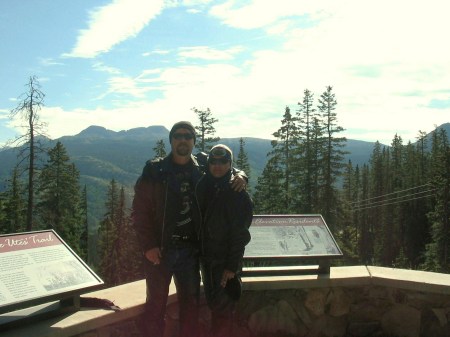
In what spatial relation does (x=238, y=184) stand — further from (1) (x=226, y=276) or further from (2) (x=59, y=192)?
(2) (x=59, y=192)

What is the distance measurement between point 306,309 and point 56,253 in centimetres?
277

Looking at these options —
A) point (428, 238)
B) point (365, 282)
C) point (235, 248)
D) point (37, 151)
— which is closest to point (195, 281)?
point (235, 248)

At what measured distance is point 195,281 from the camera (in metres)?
3.95

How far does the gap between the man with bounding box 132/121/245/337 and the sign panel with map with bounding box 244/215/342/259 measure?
3.95 ft

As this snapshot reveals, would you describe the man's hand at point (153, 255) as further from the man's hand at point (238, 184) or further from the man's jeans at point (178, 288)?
the man's hand at point (238, 184)

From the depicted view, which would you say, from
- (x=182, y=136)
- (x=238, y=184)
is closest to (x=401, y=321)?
(x=238, y=184)

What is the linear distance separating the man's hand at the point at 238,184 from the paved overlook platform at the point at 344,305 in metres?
1.50

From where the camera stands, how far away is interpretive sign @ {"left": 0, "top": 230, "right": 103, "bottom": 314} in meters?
3.44

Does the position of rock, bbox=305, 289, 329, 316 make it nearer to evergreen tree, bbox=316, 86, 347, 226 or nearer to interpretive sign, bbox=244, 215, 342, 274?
interpretive sign, bbox=244, 215, 342, 274

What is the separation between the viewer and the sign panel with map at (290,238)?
5.20m

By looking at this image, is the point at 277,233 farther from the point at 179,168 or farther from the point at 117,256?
the point at 117,256

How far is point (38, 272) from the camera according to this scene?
12.2 feet

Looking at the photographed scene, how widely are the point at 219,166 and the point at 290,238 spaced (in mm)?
1928

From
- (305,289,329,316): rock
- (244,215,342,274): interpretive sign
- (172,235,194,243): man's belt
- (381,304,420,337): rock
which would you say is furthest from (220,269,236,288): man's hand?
(381,304,420,337): rock
